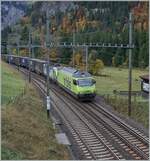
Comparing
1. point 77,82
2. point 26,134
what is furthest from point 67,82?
point 26,134

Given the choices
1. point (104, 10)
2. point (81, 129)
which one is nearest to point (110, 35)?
point (104, 10)

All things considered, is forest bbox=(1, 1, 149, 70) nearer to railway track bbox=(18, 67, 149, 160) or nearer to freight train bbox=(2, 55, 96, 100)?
freight train bbox=(2, 55, 96, 100)

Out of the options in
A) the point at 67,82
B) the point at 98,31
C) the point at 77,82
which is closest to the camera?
the point at 77,82

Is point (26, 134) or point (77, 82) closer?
point (26, 134)

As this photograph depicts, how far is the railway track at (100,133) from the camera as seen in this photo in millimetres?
29000

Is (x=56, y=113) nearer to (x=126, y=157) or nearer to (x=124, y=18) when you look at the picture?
(x=126, y=157)

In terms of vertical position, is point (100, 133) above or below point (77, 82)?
below

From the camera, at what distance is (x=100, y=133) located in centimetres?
3484

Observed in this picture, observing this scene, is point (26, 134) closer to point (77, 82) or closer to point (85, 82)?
point (77, 82)

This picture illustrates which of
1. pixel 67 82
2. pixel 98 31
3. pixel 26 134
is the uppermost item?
pixel 98 31

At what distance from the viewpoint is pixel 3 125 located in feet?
96.0

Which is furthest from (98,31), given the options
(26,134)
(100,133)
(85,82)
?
(26,134)

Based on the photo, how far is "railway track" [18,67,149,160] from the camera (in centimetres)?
2900

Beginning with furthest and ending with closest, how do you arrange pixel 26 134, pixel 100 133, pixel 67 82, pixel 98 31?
pixel 98 31, pixel 67 82, pixel 100 133, pixel 26 134
